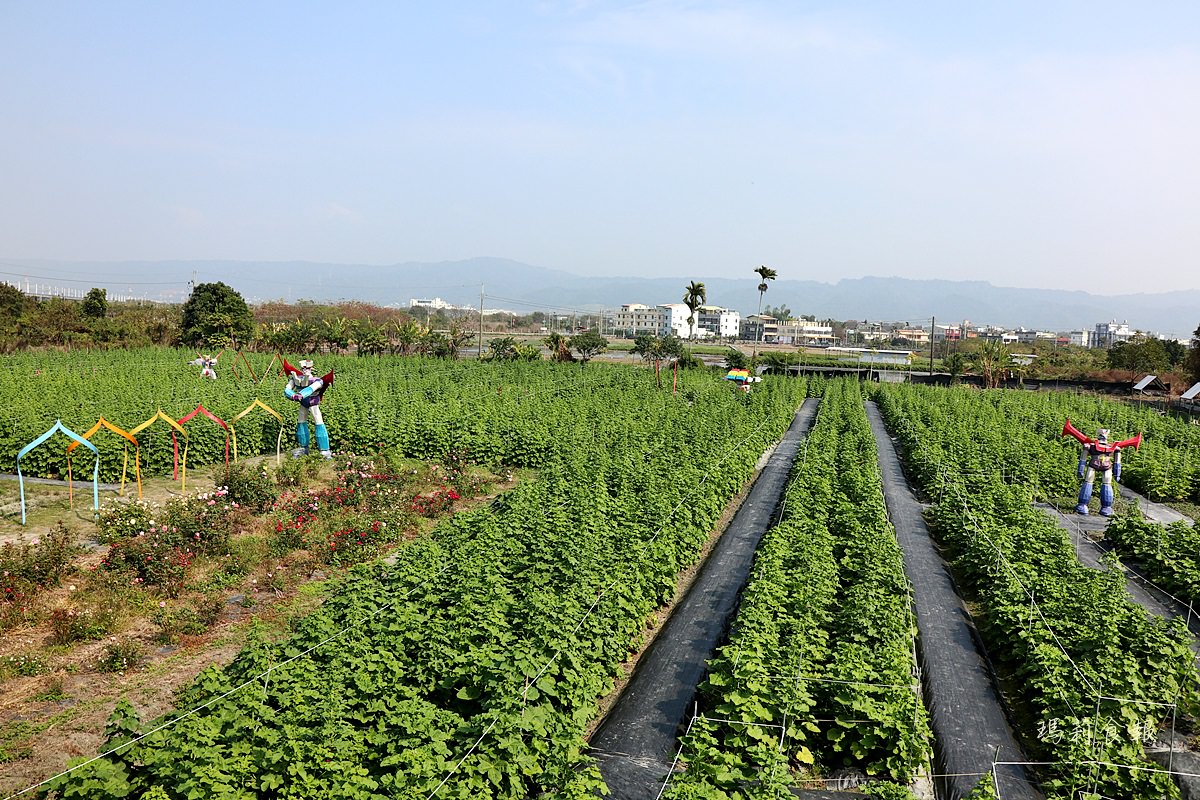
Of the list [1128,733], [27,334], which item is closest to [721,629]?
[1128,733]

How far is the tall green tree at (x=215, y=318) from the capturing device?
156 ft

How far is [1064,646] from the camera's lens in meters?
8.07

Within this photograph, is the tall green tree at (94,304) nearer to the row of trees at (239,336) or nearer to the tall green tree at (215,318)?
the row of trees at (239,336)

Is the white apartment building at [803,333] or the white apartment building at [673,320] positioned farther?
the white apartment building at [673,320]

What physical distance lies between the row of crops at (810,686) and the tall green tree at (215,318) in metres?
45.5

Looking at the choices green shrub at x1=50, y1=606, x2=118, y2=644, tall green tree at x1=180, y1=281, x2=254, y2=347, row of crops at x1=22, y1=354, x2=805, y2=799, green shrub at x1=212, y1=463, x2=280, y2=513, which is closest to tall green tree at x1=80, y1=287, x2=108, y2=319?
tall green tree at x1=180, y1=281, x2=254, y2=347

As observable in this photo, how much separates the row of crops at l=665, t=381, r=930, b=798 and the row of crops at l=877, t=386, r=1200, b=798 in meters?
1.17

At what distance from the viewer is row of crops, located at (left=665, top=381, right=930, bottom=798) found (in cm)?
581

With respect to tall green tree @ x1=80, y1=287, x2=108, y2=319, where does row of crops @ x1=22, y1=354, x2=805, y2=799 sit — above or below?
below

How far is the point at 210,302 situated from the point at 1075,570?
170 ft

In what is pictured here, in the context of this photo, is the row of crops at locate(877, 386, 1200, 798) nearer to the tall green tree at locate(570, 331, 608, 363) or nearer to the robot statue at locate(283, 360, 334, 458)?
the robot statue at locate(283, 360, 334, 458)

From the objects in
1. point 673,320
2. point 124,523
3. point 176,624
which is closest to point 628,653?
point 176,624

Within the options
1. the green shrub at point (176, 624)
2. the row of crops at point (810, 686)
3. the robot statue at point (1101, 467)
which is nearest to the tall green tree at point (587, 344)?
the robot statue at point (1101, 467)

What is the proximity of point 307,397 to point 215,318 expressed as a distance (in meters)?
35.6
